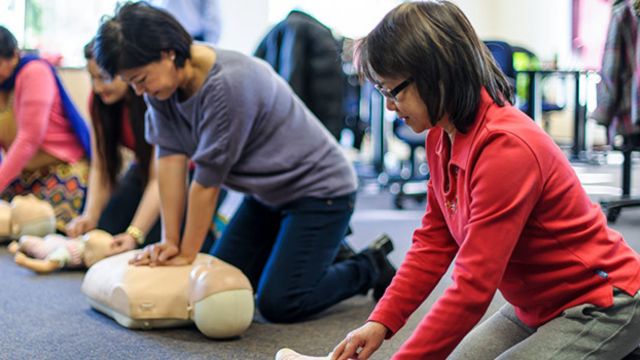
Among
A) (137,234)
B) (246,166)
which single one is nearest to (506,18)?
(137,234)

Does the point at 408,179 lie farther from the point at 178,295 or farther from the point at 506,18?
the point at 506,18

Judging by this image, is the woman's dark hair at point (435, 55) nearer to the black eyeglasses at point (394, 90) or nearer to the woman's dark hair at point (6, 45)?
the black eyeglasses at point (394, 90)

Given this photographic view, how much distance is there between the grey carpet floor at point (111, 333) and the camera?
165 centimetres

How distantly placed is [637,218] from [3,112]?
8.43 feet

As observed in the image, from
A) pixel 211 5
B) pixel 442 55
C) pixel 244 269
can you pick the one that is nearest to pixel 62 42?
pixel 211 5

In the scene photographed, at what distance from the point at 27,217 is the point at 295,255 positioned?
4.14ft

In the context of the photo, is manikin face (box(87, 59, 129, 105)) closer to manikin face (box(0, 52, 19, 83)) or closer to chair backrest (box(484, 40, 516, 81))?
manikin face (box(0, 52, 19, 83))

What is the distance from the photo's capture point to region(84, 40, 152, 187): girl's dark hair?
252 cm

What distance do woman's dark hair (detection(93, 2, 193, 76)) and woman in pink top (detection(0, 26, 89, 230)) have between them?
4.00 ft

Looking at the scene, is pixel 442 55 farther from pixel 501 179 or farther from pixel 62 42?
pixel 62 42

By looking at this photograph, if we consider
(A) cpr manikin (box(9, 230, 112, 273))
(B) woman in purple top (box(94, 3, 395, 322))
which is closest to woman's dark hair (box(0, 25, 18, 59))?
(A) cpr manikin (box(9, 230, 112, 273))

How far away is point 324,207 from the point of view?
1982 millimetres

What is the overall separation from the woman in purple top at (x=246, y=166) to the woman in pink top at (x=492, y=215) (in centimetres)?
69

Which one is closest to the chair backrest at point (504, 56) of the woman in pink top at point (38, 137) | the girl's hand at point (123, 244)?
the woman in pink top at point (38, 137)
